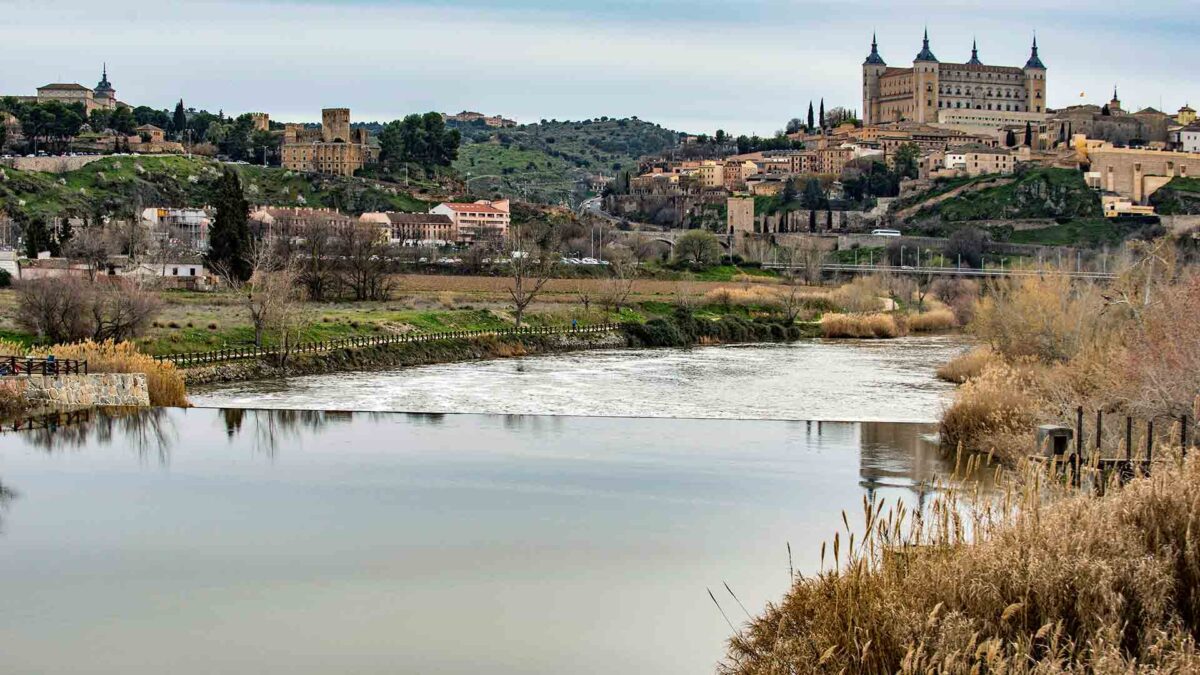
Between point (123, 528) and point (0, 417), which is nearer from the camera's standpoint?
point (123, 528)

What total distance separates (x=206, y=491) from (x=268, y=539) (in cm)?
352

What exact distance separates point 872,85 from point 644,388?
165 m

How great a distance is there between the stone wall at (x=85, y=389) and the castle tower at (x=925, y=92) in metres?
163

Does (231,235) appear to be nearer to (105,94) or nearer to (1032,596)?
(1032,596)

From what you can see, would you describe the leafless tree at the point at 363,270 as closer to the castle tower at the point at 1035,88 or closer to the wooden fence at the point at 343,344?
the wooden fence at the point at 343,344

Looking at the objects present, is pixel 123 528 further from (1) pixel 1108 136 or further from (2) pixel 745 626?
(1) pixel 1108 136

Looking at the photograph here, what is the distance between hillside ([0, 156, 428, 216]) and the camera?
327 feet

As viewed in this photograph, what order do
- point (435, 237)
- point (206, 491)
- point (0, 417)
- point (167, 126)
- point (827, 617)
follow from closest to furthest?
point (827, 617)
point (206, 491)
point (0, 417)
point (435, 237)
point (167, 126)

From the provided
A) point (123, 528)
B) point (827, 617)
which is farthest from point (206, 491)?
point (827, 617)

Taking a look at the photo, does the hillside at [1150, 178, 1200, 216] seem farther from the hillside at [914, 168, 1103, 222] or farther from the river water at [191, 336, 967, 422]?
the river water at [191, 336, 967, 422]

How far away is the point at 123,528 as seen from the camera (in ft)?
57.7

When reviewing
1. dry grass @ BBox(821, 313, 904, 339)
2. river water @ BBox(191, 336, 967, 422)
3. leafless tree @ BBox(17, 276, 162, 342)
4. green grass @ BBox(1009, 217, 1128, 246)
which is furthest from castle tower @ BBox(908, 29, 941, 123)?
leafless tree @ BBox(17, 276, 162, 342)

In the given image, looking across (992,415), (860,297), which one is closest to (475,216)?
(860,297)

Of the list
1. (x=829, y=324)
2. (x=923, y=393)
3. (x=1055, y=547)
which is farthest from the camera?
(x=829, y=324)
